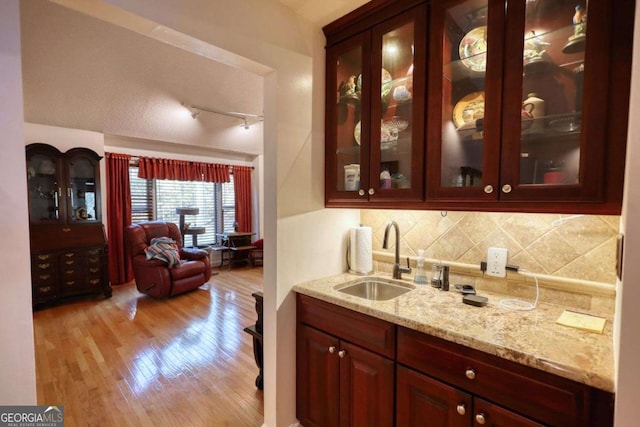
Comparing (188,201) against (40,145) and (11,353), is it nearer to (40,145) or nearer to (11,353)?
(40,145)

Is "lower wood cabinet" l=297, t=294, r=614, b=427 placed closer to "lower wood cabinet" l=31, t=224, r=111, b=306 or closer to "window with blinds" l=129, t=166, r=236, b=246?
"lower wood cabinet" l=31, t=224, r=111, b=306

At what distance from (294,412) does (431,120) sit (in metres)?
1.82

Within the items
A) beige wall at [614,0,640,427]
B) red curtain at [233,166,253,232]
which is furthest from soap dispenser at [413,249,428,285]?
red curtain at [233,166,253,232]

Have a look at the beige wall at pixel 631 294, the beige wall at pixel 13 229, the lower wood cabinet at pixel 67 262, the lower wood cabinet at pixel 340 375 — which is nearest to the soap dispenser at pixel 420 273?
the lower wood cabinet at pixel 340 375

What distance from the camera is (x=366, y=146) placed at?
1662 millimetres

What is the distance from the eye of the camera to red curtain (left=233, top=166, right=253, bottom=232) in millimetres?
6602

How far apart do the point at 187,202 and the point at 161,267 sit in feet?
7.31

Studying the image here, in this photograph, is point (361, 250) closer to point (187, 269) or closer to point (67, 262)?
point (187, 269)

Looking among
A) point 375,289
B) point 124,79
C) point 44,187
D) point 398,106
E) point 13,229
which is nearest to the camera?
point 13,229

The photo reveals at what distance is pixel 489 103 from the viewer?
48.4 inches

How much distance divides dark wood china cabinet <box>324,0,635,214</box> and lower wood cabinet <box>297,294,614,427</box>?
0.60 meters

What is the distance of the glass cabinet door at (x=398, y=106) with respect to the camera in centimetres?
144

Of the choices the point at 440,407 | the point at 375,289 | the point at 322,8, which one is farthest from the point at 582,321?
the point at 322,8

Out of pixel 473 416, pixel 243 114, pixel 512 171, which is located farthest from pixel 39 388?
pixel 243 114
